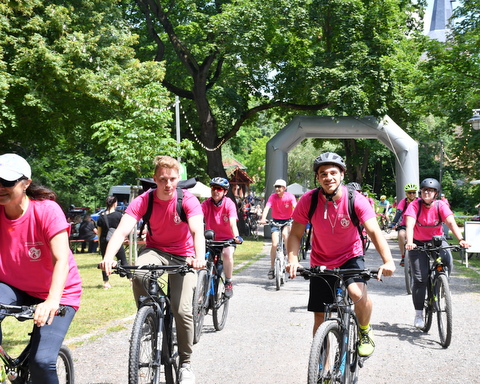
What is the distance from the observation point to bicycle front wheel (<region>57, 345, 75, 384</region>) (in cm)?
435

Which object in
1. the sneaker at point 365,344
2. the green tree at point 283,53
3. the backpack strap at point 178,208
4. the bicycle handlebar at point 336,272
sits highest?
the green tree at point 283,53

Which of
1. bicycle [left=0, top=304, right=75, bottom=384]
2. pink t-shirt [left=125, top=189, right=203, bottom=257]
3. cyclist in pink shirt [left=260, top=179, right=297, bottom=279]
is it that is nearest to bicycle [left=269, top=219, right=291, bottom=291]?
cyclist in pink shirt [left=260, top=179, right=297, bottom=279]

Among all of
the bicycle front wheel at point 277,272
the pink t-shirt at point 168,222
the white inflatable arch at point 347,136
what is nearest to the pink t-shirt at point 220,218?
the bicycle front wheel at point 277,272

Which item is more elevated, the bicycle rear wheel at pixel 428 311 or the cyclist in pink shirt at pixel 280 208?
the cyclist in pink shirt at pixel 280 208

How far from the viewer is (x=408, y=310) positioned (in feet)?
33.8

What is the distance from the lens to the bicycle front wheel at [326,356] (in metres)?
4.49

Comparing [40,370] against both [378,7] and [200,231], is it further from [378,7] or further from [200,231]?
[378,7]

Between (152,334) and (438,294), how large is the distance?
411 cm

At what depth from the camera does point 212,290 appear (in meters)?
8.48

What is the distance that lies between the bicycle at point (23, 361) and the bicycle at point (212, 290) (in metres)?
3.28

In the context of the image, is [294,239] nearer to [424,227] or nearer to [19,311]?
Answer: [19,311]

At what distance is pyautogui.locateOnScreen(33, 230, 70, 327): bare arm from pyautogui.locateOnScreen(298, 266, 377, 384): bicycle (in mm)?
1644

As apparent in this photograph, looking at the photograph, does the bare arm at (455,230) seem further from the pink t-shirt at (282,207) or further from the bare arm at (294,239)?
the pink t-shirt at (282,207)

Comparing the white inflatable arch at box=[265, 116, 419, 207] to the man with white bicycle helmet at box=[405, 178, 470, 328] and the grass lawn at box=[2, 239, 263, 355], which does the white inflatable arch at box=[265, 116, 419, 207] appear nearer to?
the grass lawn at box=[2, 239, 263, 355]
